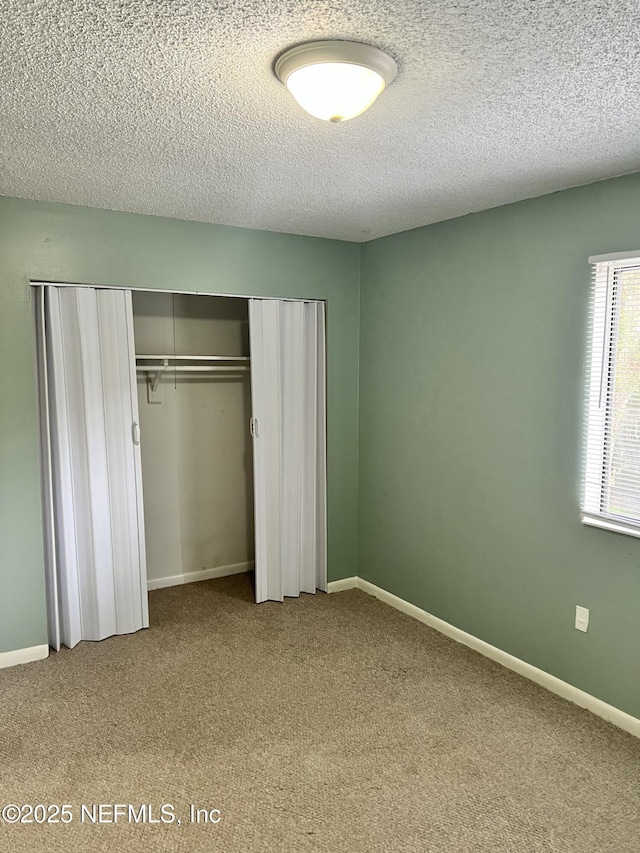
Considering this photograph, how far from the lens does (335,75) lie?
1.62m

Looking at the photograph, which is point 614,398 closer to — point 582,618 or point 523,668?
point 582,618

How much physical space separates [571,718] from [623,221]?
7.42 feet

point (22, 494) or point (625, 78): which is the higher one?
point (625, 78)

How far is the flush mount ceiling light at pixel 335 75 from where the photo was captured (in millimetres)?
1563

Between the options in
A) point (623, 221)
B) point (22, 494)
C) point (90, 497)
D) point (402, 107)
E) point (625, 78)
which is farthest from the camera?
point (90, 497)

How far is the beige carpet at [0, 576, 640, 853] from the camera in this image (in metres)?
2.16

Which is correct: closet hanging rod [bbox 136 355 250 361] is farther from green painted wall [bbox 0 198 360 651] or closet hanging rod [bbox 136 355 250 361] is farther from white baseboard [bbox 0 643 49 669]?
white baseboard [bbox 0 643 49 669]

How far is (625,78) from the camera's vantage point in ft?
5.73

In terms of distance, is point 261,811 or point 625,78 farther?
point 261,811

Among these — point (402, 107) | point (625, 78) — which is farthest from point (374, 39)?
point (625, 78)

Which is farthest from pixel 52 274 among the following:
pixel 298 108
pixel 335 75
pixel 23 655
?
pixel 335 75

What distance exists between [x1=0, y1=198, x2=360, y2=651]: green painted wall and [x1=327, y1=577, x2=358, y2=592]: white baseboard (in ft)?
6.24

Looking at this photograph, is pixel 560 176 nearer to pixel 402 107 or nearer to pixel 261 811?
pixel 402 107

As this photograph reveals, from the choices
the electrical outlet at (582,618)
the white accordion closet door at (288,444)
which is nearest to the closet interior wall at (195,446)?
the white accordion closet door at (288,444)
